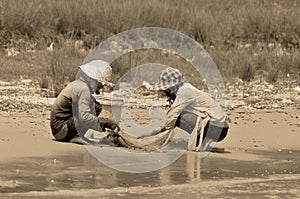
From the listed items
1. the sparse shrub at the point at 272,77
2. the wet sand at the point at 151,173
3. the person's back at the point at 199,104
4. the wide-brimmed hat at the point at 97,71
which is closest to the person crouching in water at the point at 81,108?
the wide-brimmed hat at the point at 97,71

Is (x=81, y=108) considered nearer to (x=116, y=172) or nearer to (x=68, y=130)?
(x=68, y=130)

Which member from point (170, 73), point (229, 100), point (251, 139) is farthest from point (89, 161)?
point (229, 100)

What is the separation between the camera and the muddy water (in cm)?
887

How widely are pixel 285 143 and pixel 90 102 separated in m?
2.60

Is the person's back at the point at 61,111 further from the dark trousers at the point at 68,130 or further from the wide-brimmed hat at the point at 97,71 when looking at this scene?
the wide-brimmed hat at the point at 97,71

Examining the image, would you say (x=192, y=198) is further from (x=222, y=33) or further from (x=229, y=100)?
(x=222, y=33)

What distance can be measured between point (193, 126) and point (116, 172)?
164 cm

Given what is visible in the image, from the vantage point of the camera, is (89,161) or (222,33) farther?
(222,33)

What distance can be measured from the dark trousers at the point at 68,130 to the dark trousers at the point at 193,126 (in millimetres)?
960

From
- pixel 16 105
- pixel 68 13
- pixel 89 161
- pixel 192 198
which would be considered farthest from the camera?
pixel 68 13

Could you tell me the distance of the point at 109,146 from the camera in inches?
432

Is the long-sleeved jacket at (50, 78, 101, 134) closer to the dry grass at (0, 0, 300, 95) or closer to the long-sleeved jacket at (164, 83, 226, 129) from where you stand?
the long-sleeved jacket at (164, 83, 226, 129)

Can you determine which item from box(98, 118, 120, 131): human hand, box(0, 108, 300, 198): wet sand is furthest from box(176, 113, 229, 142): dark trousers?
box(98, 118, 120, 131): human hand

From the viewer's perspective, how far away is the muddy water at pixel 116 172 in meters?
8.87
